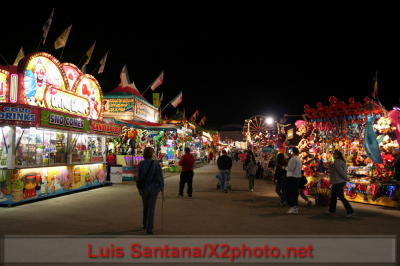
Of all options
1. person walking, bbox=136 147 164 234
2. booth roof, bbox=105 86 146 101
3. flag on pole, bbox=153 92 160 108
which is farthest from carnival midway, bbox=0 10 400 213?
flag on pole, bbox=153 92 160 108

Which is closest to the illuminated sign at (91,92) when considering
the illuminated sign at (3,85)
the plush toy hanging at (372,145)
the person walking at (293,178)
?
the illuminated sign at (3,85)

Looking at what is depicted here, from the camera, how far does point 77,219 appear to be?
7992 millimetres

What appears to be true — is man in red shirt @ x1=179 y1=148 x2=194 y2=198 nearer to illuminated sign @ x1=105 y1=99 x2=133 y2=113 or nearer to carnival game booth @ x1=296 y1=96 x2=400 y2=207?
carnival game booth @ x1=296 y1=96 x2=400 y2=207

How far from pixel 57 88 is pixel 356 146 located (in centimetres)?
1295

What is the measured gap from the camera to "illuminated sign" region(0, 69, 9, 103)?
33.4ft

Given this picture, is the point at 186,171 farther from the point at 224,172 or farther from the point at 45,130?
the point at 45,130

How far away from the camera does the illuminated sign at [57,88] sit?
11.0m

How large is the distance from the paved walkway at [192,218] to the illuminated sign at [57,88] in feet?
11.0

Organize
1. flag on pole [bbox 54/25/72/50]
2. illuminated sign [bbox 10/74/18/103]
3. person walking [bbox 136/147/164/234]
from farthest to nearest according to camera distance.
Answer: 1. flag on pole [bbox 54/25/72/50]
2. illuminated sign [bbox 10/74/18/103]
3. person walking [bbox 136/147/164/234]

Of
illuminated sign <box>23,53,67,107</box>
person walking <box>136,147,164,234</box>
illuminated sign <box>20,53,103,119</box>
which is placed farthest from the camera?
illuminated sign <box>20,53,103,119</box>

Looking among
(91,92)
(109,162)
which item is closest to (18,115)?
(91,92)

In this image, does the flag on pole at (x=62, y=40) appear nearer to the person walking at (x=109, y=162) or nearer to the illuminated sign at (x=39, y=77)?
the illuminated sign at (x=39, y=77)

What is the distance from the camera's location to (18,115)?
32.2ft

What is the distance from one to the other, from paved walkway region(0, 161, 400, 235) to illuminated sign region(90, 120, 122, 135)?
3450 millimetres
